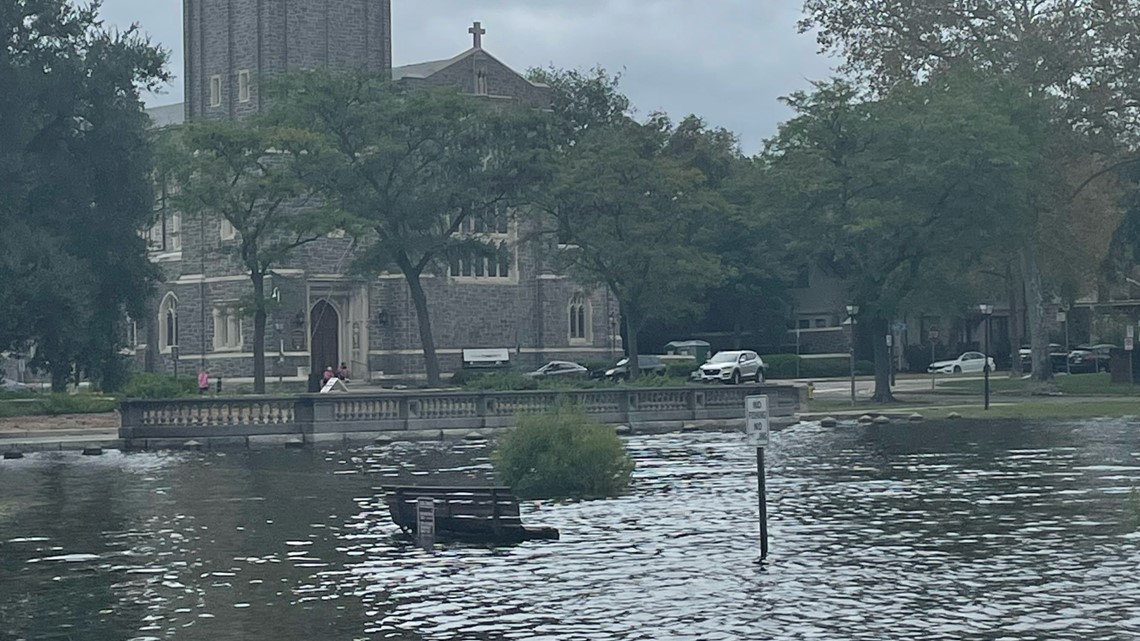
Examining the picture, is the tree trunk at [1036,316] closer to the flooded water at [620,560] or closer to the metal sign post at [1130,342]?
the metal sign post at [1130,342]

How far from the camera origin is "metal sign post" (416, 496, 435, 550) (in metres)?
22.7

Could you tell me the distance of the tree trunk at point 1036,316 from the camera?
244ft

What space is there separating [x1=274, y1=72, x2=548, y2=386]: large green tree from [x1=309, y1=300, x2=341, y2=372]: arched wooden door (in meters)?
17.2

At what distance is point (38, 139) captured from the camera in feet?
187

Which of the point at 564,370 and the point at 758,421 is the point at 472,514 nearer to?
the point at 758,421

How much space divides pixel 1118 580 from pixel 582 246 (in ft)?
190

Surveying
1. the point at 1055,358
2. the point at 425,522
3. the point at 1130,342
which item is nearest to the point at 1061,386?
the point at 1130,342

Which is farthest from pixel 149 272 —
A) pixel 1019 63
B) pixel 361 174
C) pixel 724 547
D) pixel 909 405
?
pixel 724 547

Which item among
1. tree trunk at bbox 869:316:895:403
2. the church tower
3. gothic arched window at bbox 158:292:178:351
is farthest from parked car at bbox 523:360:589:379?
tree trunk at bbox 869:316:895:403

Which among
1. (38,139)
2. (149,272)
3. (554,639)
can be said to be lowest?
(554,639)

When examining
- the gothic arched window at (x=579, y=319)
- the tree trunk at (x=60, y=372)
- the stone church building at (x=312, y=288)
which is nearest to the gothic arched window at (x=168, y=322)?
the stone church building at (x=312, y=288)

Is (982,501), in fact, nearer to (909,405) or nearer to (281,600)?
(281,600)

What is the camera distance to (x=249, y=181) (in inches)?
2655

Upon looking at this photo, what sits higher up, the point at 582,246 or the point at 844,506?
the point at 582,246
